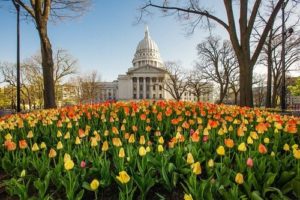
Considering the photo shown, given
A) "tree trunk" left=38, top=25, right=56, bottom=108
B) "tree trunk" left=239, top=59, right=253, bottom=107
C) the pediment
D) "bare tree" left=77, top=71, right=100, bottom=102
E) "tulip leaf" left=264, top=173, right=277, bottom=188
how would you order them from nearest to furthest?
1. "tulip leaf" left=264, top=173, right=277, bottom=188
2. "tree trunk" left=239, top=59, right=253, bottom=107
3. "tree trunk" left=38, top=25, right=56, bottom=108
4. "bare tree" left=77, top=71, right=100, bottom=102
5. the pediment

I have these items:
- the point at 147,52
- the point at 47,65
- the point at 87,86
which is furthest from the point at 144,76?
the point at 47,65

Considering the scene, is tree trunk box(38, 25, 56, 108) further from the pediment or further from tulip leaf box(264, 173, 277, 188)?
the pediment

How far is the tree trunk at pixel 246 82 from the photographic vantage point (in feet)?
32.1

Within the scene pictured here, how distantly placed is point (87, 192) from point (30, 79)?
49349mm

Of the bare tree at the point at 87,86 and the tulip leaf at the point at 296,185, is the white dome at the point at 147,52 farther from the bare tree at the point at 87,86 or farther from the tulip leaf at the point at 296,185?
the tulip leaf at the point at 296,185

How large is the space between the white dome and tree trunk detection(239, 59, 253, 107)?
9431 cm

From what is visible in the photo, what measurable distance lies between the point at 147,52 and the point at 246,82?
9516 cm

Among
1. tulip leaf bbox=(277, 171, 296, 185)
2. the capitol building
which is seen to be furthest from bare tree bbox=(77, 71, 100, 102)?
tulip leaf bbox=(277, 171, 296, 185)

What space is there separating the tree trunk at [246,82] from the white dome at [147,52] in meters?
94.3

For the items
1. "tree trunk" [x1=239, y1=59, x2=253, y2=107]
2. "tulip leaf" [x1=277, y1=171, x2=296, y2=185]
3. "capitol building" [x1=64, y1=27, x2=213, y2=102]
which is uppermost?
"capitol building" [x1=64, y1=27, x2=213, y2=102]

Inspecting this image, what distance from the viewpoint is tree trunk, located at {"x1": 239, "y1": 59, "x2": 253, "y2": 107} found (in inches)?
385

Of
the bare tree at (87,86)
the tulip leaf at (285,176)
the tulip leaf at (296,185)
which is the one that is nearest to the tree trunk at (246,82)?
the tulip leaf at (285,176)

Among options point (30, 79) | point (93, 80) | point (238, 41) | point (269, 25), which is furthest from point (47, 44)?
point (93, 80)

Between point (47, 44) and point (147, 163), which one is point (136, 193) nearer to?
point (147, 163)
